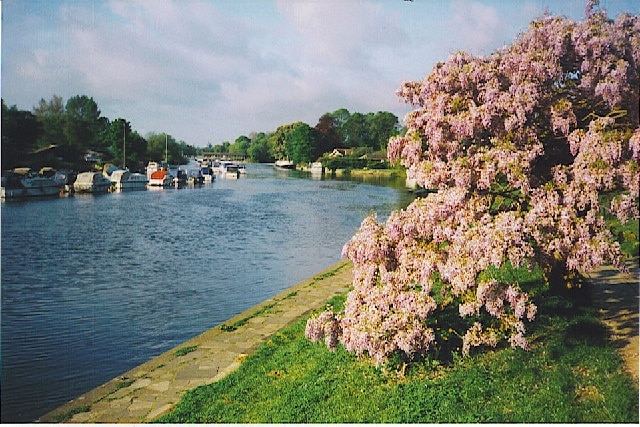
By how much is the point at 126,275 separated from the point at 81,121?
3596 cm

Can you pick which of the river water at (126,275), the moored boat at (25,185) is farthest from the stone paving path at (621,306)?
the moored boat at (25,185)

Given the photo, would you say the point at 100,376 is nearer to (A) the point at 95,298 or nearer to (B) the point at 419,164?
(A) the point at 95,298

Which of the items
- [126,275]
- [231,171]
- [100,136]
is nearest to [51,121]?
[100,136]

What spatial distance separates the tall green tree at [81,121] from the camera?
147 feet

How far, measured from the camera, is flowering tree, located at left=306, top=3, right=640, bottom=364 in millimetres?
5484

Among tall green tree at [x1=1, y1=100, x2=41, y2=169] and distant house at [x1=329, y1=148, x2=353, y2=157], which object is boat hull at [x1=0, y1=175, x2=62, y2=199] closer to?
tall green tree at [x1=1, y1=100, x2=41, y2=169]

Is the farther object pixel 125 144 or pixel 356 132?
pixel 125 144

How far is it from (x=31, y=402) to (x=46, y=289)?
6669mm

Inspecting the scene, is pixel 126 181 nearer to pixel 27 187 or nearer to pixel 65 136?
pixel 65 136

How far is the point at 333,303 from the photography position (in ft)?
33.1

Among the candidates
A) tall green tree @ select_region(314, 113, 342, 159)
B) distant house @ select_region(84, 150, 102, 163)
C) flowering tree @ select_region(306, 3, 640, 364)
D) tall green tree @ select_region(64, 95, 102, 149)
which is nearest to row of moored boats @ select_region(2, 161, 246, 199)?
distant house @ select_region(84, 150, 102, 163)

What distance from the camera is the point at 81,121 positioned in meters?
46.0

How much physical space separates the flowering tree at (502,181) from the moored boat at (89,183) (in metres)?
41.2

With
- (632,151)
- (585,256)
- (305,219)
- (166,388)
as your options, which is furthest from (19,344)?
(305,219)
